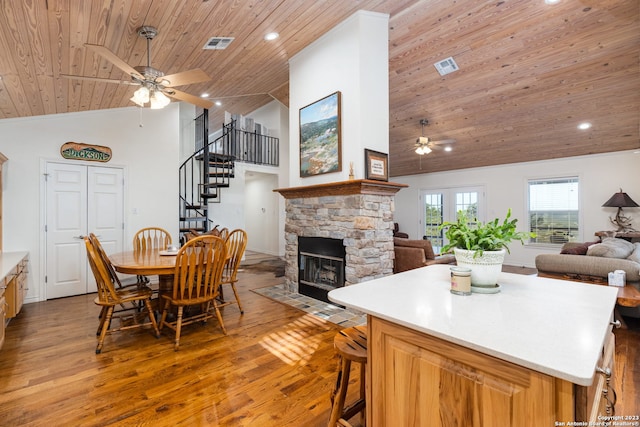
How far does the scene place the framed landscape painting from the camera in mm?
3806

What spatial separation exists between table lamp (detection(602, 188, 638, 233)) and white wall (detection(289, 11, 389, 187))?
4.86 metres

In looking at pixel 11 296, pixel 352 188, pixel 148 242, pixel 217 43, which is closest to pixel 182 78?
pixel 217 43

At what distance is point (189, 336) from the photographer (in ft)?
9.47

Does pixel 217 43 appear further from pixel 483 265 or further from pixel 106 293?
pixel 483 265

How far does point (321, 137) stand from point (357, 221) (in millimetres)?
1334

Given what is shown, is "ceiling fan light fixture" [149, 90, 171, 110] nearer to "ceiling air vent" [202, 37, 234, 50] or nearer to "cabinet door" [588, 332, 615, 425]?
"ceiling air vent" [202, 37, 234, 50]

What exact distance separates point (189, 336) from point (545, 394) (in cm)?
293

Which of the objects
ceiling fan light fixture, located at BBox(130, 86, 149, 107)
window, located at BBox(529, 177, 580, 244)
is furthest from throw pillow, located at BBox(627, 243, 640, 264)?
ceiling fan light fixture, located at BBox(130, 86, 149, 107)

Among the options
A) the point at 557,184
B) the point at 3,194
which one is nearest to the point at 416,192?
the point at 557,184

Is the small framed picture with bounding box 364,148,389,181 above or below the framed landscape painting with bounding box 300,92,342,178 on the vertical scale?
below

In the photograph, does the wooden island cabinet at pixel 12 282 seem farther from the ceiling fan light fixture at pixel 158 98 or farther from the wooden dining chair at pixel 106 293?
the ceiling fan light fixture at pixel 158 98

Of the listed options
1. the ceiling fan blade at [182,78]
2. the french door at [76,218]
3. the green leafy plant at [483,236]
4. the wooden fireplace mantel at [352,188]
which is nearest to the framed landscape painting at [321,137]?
the wooden fireplace mantel at [352,188]

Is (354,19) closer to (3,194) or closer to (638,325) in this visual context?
(638,325)

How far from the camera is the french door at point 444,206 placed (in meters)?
7.42
